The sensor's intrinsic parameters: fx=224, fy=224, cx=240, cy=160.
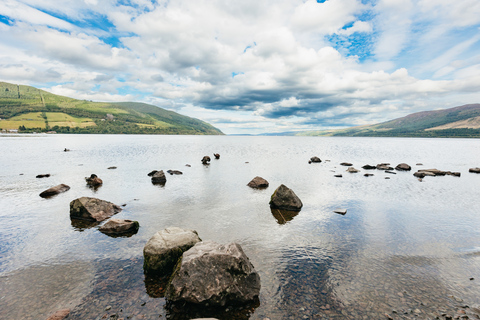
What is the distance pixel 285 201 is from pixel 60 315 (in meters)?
21.5

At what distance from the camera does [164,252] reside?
13.3 metres

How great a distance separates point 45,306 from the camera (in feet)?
35.0

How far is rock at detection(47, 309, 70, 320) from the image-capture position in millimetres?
9750

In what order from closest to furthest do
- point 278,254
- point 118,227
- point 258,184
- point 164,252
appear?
1. point 164,252
2. point 278,254
3. point 118,227
4. point 258,184

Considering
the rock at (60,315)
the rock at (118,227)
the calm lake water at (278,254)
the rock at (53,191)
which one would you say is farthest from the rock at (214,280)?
the rock at (53,191)

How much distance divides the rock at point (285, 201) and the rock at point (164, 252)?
1439 centimetres

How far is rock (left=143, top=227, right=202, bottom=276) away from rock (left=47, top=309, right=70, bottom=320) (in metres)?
3.89

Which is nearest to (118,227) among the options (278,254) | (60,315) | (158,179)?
(60,315)

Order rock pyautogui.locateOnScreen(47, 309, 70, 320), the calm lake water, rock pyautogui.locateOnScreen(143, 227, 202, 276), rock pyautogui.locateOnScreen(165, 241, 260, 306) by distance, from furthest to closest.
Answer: rock pyautogui.locateOnScreen(143, 227, 202, 276), the calm lake water, rock pyautogui.locateOnScreen(165, 241, 260, 306), rock pyautogui.locateOnScreen(47, 309, 70, 320)

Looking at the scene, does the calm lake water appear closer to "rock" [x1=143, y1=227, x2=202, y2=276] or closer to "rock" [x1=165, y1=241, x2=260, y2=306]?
"rock" [x1=165, y1=241, x2=260, y2=306]

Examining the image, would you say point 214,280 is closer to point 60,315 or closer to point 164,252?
point 164,252

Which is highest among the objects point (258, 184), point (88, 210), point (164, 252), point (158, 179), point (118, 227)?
point (164, 252)

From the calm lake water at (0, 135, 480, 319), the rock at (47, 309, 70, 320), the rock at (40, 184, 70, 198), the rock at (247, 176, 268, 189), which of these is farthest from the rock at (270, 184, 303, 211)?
the rock at (40, 184, 70, 198)

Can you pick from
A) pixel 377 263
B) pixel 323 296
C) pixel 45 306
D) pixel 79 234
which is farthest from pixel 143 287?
pixel 377 263
